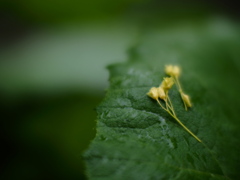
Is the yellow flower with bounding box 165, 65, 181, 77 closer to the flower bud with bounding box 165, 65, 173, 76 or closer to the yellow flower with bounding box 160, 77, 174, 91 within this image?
the flower bud with bounding box 165, 65, 173, 76

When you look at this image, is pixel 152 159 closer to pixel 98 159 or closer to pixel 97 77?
pixel 98 159

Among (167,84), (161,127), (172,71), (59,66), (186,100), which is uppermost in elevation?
(59,66)

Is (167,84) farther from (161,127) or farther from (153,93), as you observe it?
(161,127)

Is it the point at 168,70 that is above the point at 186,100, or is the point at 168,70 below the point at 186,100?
above

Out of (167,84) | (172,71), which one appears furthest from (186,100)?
(172,71)

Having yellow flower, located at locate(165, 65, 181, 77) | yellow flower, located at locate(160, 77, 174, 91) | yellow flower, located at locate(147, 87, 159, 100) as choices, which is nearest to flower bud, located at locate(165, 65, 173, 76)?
yellow flower, located at locate(165, 65, 181, 77)

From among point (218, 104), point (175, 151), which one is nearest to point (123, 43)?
point (218, 104)
